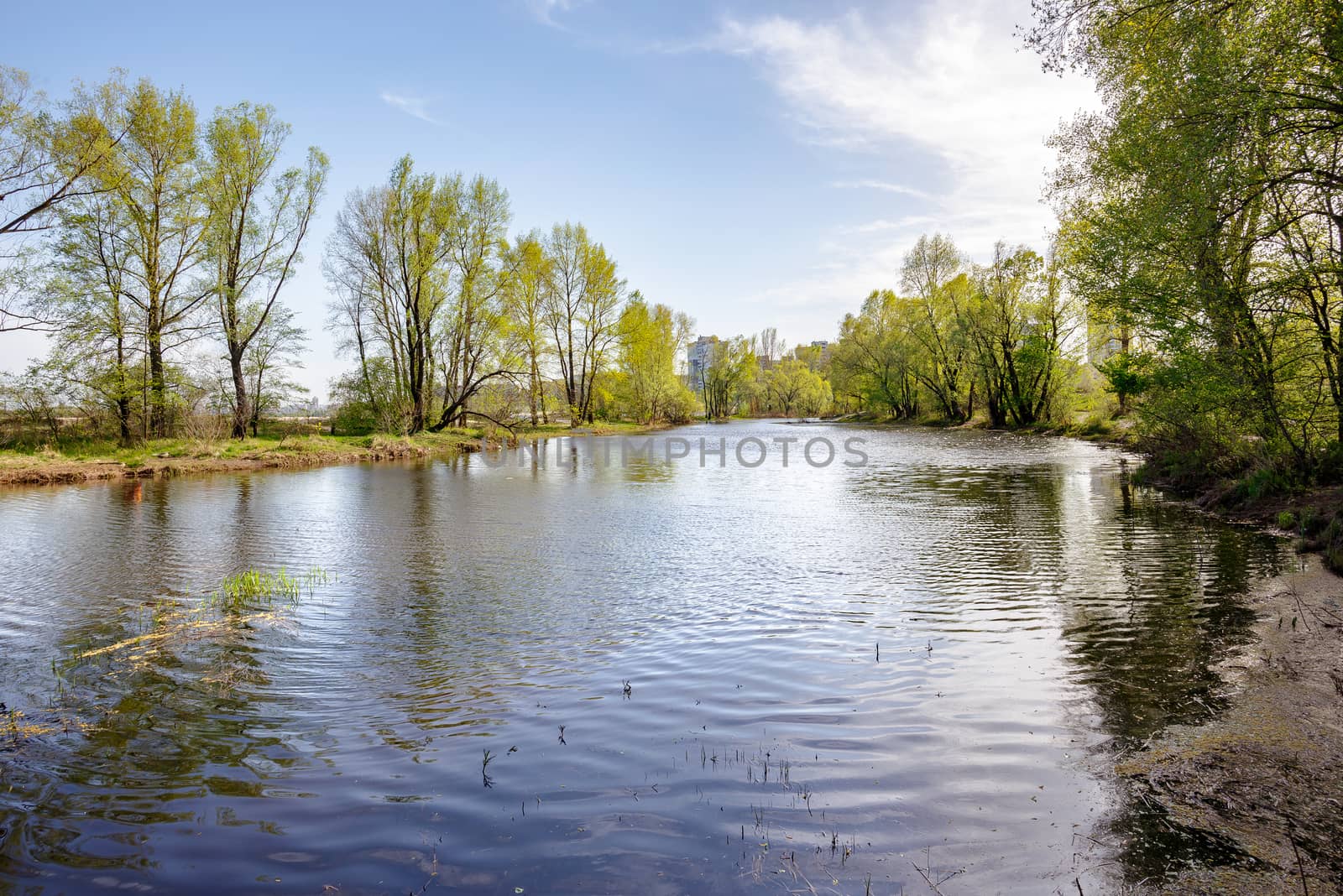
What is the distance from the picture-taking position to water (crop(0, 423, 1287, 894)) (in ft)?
11.6

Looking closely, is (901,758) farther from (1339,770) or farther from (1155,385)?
(1155,385)

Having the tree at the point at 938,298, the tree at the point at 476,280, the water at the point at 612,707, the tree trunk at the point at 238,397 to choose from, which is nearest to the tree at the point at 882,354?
the tree at the point at 938,298

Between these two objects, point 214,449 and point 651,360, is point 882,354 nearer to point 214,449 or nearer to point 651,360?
point 651,360

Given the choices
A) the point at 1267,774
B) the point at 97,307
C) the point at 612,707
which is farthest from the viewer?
the point at 97,307

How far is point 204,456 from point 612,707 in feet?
86.6

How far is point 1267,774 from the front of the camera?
4125 mm

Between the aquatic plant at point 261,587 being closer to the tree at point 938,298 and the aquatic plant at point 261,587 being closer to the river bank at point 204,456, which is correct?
the river bank at point 204,456

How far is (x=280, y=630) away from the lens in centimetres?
761

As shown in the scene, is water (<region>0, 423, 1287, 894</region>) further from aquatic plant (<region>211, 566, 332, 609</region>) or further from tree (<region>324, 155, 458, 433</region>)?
tree (<region>324, 155, 458, 433</region>)

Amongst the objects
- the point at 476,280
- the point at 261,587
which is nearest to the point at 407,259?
the point at 476,280

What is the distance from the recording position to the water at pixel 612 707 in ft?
11.6

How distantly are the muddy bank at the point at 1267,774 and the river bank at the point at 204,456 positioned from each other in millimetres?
27374

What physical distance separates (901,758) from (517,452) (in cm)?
3448

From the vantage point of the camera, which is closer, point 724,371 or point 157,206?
Answer: point 157,206
